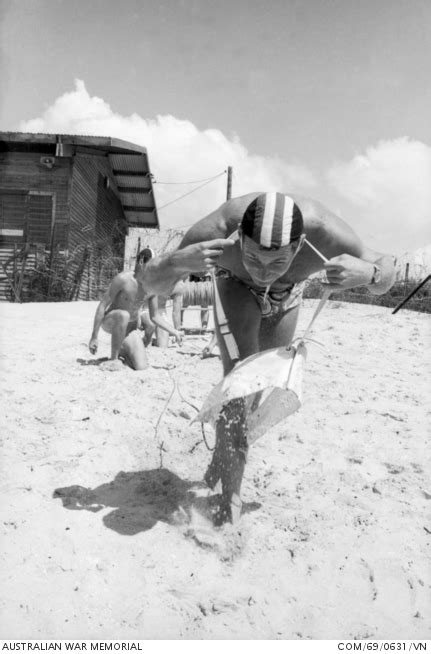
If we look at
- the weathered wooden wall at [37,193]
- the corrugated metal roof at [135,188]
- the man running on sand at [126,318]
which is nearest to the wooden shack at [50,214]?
the weathered wooden wall at [37,193]

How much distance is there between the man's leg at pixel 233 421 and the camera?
2.46m

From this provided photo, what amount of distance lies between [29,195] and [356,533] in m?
12.8

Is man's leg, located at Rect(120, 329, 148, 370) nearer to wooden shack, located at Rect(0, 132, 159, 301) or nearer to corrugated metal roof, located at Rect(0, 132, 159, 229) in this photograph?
wooden shack, located at Rect(0, 132, 159, 301)

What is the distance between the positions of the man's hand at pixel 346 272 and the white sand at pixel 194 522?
1.22m

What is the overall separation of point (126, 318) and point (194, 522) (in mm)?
3668

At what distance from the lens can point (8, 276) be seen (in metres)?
12.6

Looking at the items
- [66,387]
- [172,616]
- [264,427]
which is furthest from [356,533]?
[66,387]

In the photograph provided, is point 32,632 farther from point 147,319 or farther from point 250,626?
point 147,319

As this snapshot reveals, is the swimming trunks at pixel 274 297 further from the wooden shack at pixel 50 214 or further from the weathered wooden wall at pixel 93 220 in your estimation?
the weathered wooden wall at pixel 93 220

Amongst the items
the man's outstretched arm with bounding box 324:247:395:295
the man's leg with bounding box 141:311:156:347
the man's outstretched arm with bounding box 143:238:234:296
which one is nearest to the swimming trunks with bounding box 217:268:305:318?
the man's outstretched arm with bounding box 143:238:234:296

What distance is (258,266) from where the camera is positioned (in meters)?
2.21

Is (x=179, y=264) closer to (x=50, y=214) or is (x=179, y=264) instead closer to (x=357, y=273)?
(x=357, y=273)

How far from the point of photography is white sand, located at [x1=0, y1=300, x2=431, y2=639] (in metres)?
1.91

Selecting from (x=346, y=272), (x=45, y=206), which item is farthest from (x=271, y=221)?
(x=45, y=206)
